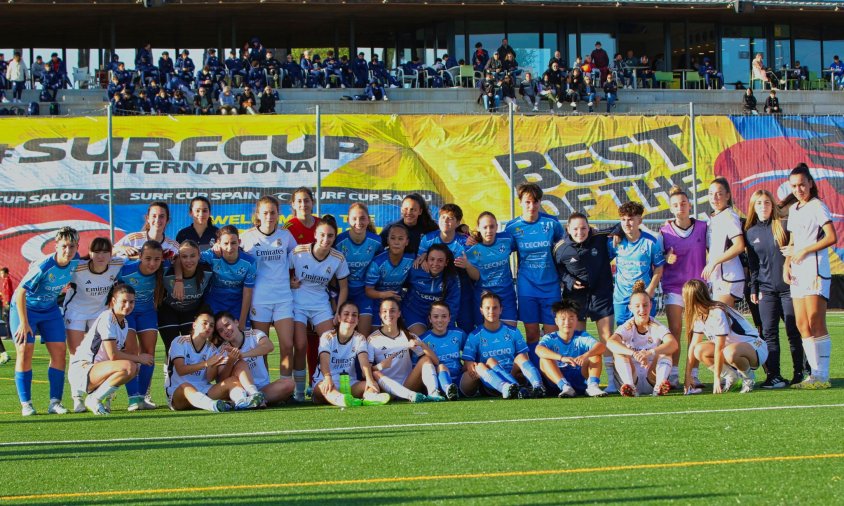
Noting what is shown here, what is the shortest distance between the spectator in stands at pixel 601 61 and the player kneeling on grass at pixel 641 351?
23635 mm

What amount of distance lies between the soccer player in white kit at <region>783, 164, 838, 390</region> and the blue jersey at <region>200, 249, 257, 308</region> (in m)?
4.65

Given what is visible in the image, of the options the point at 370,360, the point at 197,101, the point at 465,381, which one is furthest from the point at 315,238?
the point at 197,101

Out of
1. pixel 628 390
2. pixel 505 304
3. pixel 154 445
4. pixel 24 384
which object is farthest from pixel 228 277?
pixel 628 390

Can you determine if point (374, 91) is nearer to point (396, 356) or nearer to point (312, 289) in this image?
point (312, 289)

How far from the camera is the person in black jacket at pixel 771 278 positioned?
31.1 feet

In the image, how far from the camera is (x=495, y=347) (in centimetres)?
959

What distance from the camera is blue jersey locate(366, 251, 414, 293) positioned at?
9.88 metres

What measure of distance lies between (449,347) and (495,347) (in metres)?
0.41

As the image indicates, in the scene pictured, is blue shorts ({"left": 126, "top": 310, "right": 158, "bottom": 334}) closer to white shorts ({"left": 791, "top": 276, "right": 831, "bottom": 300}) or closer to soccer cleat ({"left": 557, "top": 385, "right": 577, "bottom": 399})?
soccer cleat ({"left": 557, "top": 385, "right": 577, "bottom": 399})

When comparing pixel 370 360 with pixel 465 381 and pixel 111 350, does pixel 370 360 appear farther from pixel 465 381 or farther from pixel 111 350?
pixel 111 350

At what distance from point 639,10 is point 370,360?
2746 centimetres

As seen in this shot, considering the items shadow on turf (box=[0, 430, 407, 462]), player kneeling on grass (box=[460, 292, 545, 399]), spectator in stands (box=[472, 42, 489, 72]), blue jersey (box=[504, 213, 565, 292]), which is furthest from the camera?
spectator in stands (box=[472, 42, 489, 72])

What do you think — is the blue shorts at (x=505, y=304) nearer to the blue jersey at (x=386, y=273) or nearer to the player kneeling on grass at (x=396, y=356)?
the blue jersey at (x=386, y=273)

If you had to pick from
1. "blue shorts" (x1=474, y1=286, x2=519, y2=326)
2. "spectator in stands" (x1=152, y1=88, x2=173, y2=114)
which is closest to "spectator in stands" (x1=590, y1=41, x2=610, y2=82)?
"spectator in stands" (x1=152, y1=88, x2=173, y2=114)
